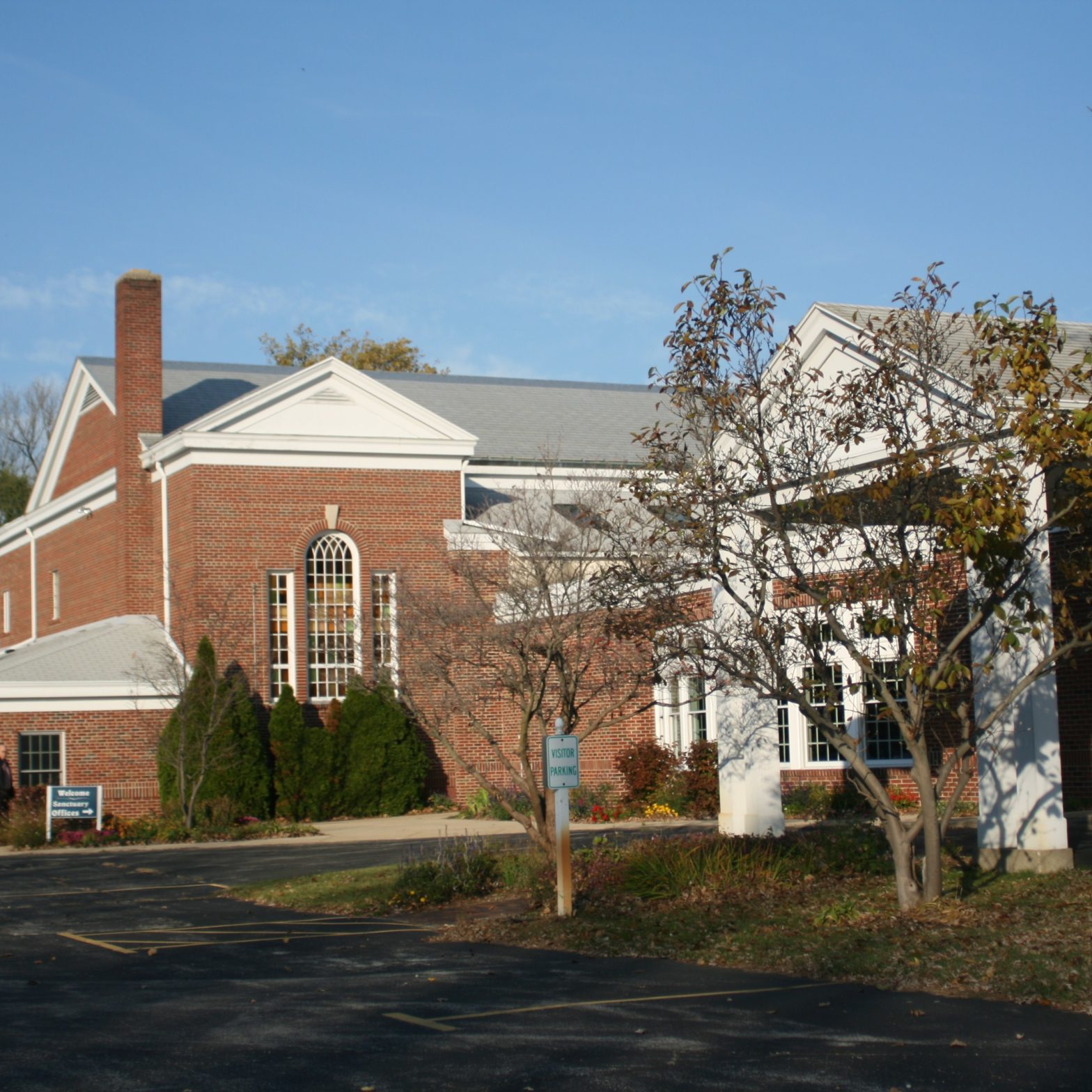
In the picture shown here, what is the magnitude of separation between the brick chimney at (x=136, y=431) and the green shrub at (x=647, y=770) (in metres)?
12.3

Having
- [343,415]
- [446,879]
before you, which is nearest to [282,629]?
[343,415]

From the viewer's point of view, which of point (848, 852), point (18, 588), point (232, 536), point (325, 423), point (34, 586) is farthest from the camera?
point (18, 588)

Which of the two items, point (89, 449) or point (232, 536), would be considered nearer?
point (232, 536)

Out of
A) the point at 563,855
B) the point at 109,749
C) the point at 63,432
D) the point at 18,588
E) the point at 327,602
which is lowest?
the point at 563,855

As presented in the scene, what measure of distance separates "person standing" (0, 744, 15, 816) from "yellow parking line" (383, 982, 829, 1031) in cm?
2124

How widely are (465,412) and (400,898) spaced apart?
80.6 ft

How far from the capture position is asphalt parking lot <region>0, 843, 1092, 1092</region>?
8.08 m

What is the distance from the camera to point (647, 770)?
2842 cm

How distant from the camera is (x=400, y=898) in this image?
1664 centimetres

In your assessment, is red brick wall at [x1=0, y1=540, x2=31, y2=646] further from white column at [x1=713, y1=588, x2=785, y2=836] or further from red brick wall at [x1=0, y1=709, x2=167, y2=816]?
white column at [x1=713, y1=588, x2=785, y2=836]

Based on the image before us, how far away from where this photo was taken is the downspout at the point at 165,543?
33.5 m

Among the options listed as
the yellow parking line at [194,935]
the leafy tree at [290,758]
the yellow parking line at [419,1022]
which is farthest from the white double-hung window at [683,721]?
the yellow parking line at [419,1022]

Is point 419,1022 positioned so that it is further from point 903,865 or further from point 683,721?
point 683,721

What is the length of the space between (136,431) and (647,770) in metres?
14.7
